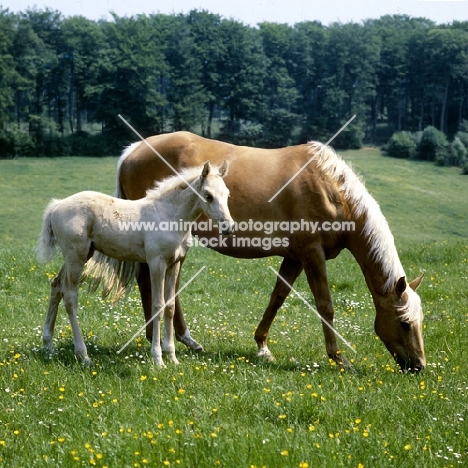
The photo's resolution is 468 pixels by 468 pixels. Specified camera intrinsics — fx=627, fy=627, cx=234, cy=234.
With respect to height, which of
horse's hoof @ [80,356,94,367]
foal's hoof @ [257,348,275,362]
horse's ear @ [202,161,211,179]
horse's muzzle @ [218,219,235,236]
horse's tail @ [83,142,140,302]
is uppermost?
horse's ear @ [202,161,211,179]

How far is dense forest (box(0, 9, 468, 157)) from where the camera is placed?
1708 inches

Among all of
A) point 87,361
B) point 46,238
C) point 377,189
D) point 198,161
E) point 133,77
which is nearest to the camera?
point 87,361

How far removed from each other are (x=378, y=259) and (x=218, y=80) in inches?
1634

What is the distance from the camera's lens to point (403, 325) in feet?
22.9

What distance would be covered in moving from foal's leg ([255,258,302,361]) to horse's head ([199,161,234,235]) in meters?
1.97

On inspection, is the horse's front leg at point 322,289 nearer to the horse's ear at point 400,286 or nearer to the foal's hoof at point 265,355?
the foal's hoof at point 265,355

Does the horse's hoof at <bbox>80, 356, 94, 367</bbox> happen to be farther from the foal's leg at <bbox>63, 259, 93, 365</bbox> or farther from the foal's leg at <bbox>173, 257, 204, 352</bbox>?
the foal's leg at <bbox>173, 257, 204, 352</bbox>

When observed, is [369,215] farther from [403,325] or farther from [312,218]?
[403,325]

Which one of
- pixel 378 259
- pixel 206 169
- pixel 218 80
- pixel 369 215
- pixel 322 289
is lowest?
pixel 322 289

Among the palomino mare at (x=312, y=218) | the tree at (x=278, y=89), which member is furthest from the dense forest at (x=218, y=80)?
the palomino mare at (x=312, y=218)

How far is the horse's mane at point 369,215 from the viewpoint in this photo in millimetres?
7141

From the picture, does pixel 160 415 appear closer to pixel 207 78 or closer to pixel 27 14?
pixel 207 78

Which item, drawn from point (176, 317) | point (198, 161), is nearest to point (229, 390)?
point (176, 317)

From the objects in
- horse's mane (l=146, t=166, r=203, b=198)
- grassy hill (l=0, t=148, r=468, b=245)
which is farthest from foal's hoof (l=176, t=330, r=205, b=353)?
grassy hill (l=0, t=148, r=468, b=245)
